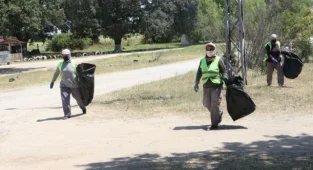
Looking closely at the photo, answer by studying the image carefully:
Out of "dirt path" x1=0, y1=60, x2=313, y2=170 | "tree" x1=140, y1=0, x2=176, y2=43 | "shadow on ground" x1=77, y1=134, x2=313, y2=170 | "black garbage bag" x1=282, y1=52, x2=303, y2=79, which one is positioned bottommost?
"dirt path" x1=0, y1=60, x2=313, y2=170

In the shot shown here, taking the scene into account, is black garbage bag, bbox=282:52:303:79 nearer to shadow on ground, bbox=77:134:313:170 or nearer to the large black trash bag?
the large black trash bag

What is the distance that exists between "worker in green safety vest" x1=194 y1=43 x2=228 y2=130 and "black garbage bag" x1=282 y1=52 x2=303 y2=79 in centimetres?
575

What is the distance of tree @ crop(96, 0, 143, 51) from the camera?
181ft

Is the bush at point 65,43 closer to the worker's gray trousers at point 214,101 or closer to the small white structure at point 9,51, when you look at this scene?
the small white structure at point 9,51

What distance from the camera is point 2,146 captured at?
26.5 feet

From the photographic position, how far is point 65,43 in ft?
225

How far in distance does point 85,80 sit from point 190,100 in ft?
9.95

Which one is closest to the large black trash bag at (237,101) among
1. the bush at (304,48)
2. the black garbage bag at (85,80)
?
the black garbage bag at (85,80)

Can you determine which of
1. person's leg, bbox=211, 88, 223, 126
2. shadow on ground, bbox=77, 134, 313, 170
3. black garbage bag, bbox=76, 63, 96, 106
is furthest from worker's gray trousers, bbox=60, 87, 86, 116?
shadow on ground, bbox=77, 134, 313, 170

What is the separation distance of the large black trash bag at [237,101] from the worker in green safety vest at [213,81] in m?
0.33

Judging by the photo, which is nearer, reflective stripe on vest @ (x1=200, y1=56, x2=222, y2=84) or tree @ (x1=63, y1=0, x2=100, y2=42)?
reflective stripe on vest @ (x1=200, y1=56, x2=222, y2=84)

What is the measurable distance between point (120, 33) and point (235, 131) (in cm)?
4875

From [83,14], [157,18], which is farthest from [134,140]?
[83,14]

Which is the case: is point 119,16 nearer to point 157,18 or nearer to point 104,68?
point 157,18
